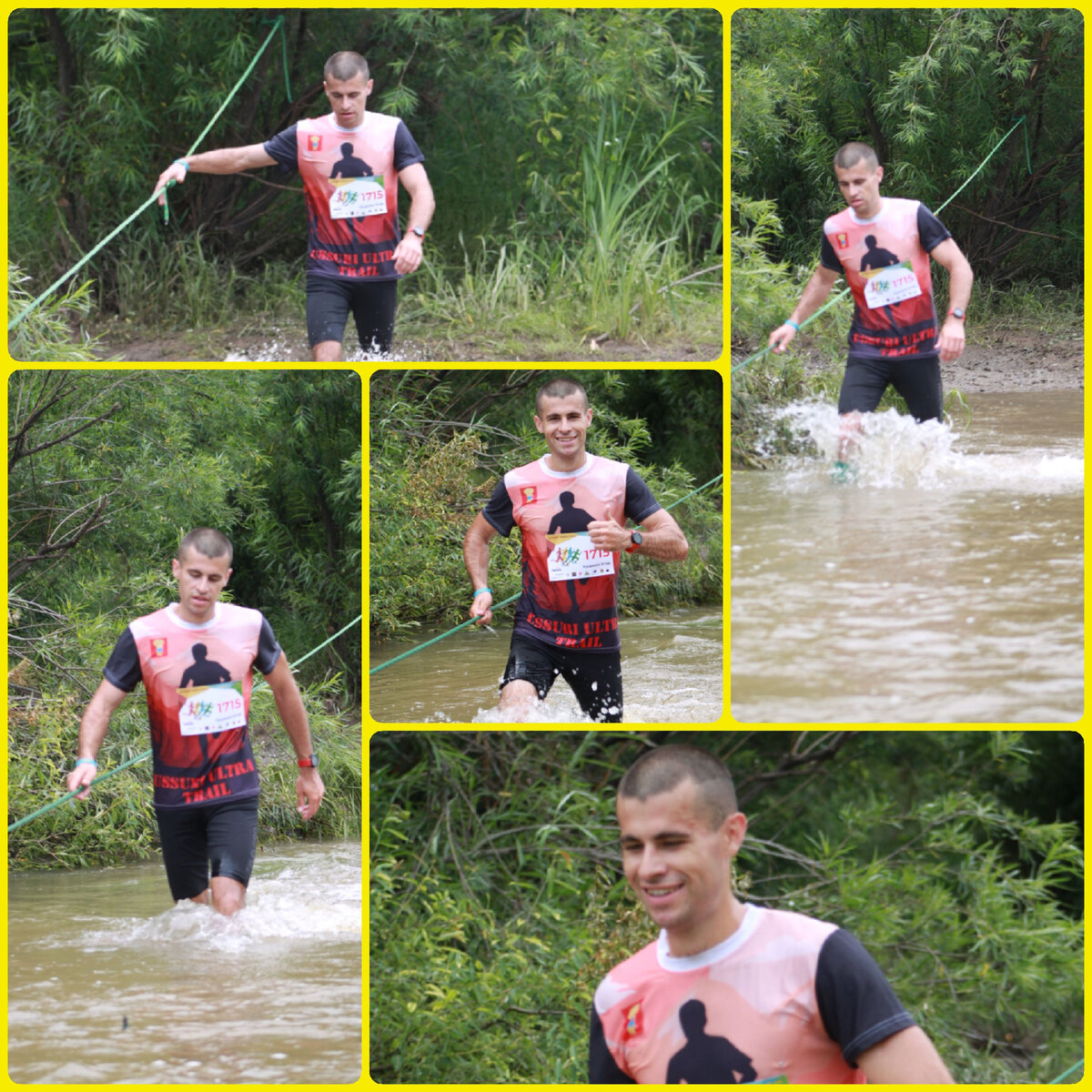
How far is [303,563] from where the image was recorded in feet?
23.3

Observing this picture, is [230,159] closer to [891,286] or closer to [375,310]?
[375,310]

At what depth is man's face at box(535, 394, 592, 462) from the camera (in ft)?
13.7

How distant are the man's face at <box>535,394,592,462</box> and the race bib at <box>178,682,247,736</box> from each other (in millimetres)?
1423

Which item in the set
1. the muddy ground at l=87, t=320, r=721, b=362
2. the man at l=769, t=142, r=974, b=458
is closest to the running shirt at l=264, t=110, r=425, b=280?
the muddy ground at l=87, t=320, r=721, b=362

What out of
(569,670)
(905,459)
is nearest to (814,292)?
(905,459)

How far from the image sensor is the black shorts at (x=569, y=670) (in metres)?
4.34

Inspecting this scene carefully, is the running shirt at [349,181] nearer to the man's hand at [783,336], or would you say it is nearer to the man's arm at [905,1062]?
the man's hand at [783,336]

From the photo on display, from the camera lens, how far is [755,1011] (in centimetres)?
237

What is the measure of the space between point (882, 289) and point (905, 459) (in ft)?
2.43

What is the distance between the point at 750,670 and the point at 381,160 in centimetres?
283

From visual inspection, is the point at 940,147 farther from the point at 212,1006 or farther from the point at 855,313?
the point at 212,1006

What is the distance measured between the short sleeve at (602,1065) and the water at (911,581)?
1.39 meters

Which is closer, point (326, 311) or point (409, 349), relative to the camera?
point (326, 311)

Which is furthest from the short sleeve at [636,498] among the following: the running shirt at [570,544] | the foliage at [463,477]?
the foliage at [463,477]
